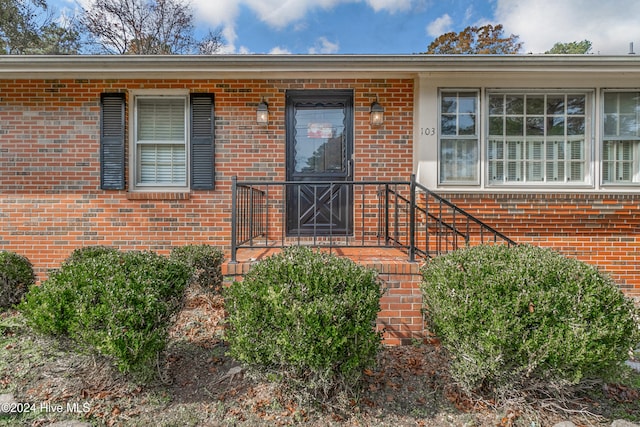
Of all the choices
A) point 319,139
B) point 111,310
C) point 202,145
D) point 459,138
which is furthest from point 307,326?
point 459,138

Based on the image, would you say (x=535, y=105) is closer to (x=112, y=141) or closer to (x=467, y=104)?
(x=467, y=104)

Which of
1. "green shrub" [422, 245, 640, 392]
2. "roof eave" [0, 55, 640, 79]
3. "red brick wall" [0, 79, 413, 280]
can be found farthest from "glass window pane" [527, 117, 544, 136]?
"green shrub" [422, 245, 640, 392]

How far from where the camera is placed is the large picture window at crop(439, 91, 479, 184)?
4.73 metres

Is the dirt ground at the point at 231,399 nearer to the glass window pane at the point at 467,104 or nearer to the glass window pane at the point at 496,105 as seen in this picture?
the glass window pane at the point at 467,104

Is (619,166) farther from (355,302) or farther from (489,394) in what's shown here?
(355,302)

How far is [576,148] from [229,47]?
13.9m

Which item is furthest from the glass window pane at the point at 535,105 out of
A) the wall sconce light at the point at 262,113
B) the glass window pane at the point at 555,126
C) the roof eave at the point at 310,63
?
the wall sconce light at the point at 262,113

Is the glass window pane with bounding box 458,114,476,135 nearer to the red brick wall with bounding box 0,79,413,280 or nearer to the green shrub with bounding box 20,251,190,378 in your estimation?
the red brick wall with bounding box 0,79,413,280

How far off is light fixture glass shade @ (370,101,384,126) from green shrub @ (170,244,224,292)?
283 cm

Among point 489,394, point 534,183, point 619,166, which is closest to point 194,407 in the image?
point 489,394

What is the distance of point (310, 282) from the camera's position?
7.51 ft

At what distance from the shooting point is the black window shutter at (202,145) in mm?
4758

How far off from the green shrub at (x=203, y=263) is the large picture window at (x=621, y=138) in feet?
17.9

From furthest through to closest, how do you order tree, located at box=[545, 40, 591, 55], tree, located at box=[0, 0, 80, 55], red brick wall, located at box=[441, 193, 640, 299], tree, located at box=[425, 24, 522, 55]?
tree, located at box=[545, 40, 591, 55]
tree, located at box=[425, 24, 522, 55]
tree, located at box=[0, 0, 80, 55]
red brick wall, located at box=[441, 193, 640, 299]
